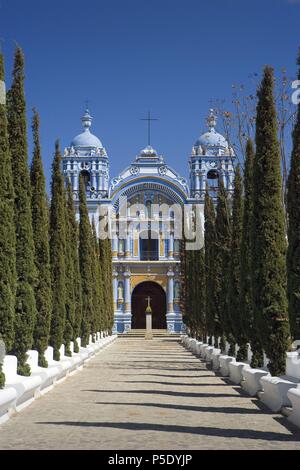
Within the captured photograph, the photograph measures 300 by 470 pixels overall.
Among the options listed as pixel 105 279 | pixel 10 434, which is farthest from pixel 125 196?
pixel 10 434

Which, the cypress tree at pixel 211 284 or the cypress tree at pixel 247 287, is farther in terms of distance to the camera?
the cypress tree at pixel 211 284

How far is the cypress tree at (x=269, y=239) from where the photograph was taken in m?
13.3

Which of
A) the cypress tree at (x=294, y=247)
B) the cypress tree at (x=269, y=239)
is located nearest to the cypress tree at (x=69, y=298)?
the cypress tree at (x=269, y=239)

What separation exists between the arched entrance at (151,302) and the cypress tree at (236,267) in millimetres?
35908

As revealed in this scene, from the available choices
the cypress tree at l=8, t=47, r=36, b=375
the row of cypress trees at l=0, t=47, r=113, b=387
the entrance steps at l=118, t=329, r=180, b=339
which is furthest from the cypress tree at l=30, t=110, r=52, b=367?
the entrance steps at l=118, t=329, r=180, b=339

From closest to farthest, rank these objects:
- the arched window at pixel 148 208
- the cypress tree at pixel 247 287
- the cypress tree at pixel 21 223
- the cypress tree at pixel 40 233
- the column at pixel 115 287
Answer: the cypress tree at pixel 21 223 → the cypress tree at pixel 247 287 → the cypress tree at pixel 40 233 → the column at pixel 115 287 → the arched window at pixel 148 208

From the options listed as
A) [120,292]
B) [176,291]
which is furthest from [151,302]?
[120,292]

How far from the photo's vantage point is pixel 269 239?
45.9ft

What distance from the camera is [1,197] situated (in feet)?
37.4

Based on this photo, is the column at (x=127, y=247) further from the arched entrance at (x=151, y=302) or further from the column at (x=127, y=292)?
the arched entrance at (x=151, y=302)

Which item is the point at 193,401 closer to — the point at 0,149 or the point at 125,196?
the point at 0,149

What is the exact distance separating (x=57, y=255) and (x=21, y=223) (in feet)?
17.2

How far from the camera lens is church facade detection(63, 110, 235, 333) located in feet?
180

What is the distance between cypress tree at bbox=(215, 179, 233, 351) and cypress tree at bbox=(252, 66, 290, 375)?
7.42 metres
